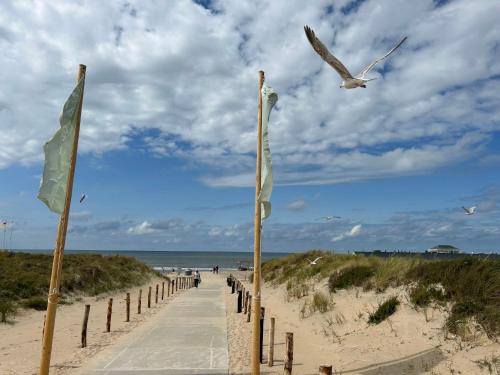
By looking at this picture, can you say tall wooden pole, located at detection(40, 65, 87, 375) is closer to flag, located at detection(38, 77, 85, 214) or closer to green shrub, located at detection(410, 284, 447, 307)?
flag, located at detection(38, 77, 85, 214)

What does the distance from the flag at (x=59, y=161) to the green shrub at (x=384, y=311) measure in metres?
9.65

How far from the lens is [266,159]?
25.6 ft

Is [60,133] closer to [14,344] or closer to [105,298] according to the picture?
[14,344]

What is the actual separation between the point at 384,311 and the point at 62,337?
35.5 ft

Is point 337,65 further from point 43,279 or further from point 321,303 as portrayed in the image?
point 43,279

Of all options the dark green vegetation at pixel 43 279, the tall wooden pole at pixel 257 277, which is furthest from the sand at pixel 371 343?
the dark green vegetation at pixel 43 279

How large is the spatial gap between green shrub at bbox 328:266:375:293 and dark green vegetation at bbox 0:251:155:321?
43.8 feet

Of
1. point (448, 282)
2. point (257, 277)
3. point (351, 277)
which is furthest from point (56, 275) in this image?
point (351, 277)

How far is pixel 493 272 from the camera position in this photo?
36.2 feet

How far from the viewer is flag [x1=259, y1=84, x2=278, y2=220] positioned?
7.66 meters

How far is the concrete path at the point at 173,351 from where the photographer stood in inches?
380

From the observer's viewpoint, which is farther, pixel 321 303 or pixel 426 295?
pixel 321 303

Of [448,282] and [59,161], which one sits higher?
[59,161]

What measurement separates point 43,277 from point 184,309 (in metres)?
9.05
